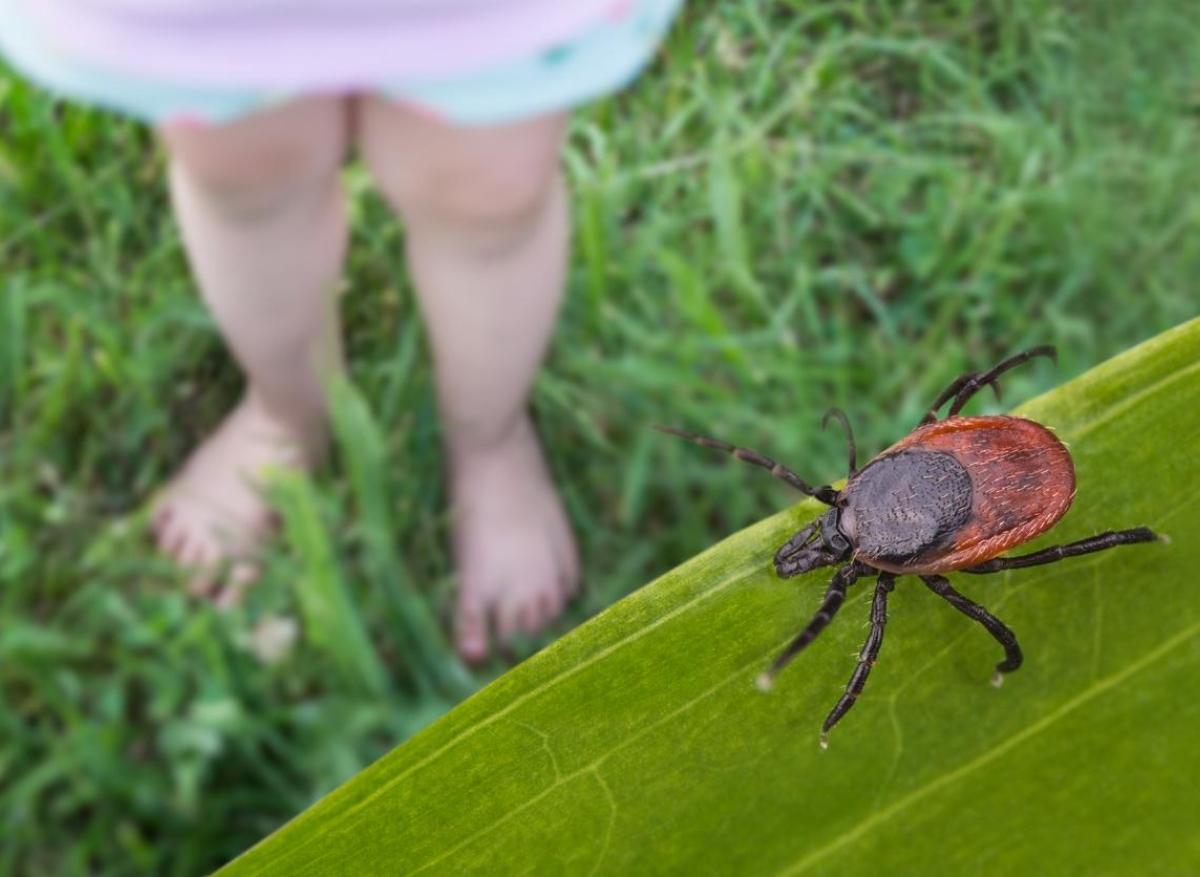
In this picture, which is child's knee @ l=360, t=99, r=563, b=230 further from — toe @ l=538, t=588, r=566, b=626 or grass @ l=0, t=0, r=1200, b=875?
toe @ l=538, t=588, r=566, b=626

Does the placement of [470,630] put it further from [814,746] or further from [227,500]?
[814,746]

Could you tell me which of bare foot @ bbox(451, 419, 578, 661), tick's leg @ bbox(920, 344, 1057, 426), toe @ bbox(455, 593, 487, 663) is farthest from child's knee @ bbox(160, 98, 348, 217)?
tick's leg @ bbox(920, 344, 1057, 426)

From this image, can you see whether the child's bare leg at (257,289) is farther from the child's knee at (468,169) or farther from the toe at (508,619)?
the toe at (508,619)

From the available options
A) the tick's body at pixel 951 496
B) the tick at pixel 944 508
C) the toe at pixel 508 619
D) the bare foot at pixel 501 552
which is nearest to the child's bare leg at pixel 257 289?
the bare foot at pixel 501 552

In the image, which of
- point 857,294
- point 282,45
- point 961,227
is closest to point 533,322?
point 282,45

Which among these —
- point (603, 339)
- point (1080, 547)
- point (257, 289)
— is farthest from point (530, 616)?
point (1080, 547)

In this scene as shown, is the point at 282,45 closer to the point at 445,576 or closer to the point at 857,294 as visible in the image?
the point at 445,576
